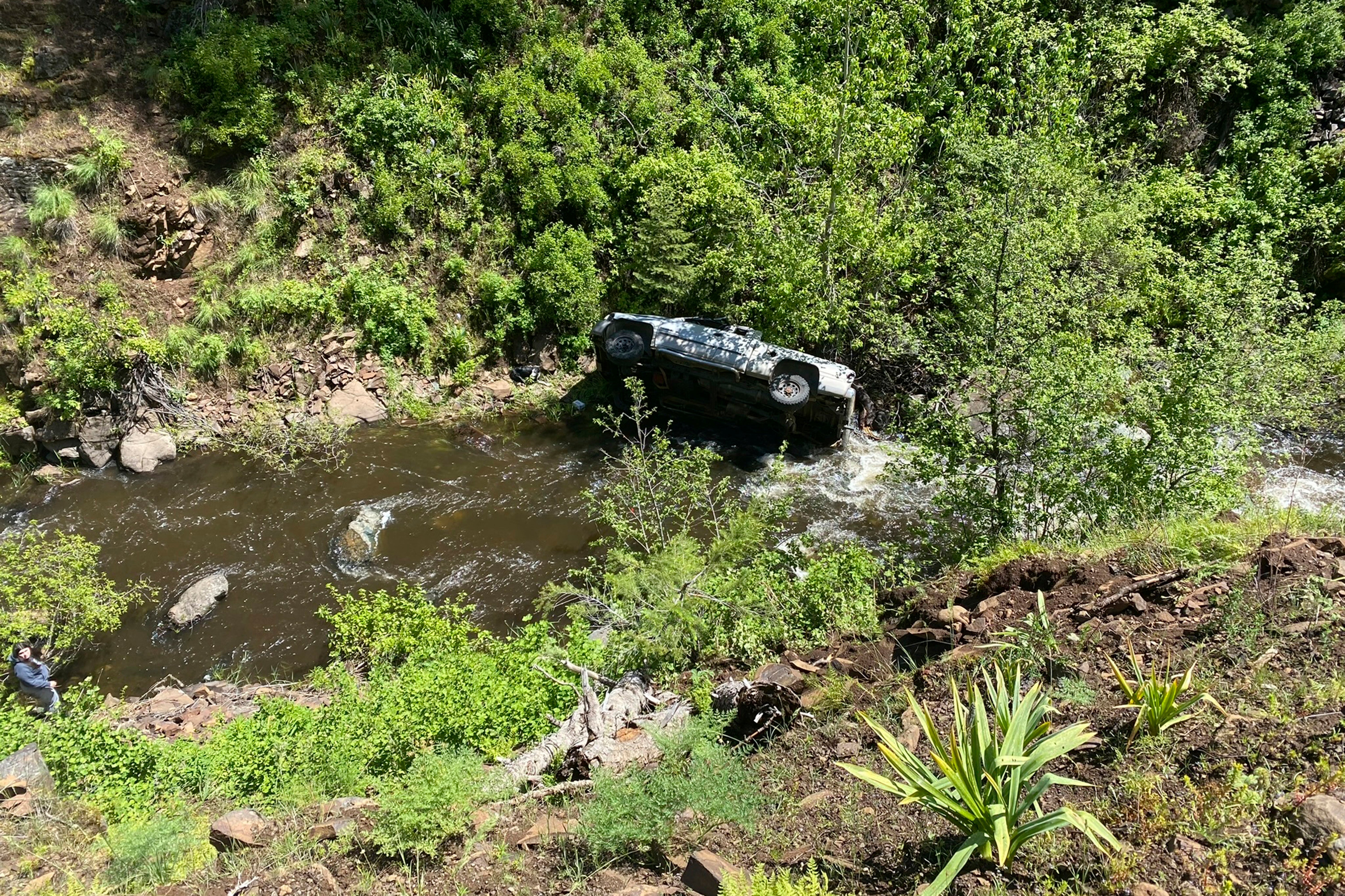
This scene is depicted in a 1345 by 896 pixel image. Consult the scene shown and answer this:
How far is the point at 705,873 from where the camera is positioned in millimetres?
3516

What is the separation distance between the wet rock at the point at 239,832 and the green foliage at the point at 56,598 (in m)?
3.99

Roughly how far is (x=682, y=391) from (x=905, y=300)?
381 centimetres

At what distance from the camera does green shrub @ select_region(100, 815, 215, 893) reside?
432cm

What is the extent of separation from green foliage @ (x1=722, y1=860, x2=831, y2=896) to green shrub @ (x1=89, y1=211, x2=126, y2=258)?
12138 millimetres

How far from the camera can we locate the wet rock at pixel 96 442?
1059cm

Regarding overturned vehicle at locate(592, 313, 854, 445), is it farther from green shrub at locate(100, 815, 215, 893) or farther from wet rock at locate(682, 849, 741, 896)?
green shrub at locate(100, 815, 215, 893)

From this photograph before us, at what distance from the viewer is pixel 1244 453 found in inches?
261

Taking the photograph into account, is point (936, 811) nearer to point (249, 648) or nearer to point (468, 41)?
point (249, 648)

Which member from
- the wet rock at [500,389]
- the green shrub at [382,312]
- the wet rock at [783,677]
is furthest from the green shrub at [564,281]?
the wet rock at [783,677]

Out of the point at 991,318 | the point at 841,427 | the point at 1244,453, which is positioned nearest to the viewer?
the point at 1244,453

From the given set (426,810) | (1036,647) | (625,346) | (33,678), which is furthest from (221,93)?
(1036,647)

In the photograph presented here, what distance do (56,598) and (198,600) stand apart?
1.20 m

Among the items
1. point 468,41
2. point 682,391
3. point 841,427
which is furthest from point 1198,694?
point 468,41

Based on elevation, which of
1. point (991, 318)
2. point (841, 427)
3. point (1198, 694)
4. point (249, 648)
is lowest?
point (249, 648)
